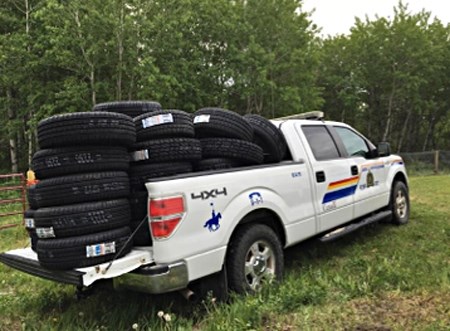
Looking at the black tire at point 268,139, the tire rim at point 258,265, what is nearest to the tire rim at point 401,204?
the black tire at point 268,139

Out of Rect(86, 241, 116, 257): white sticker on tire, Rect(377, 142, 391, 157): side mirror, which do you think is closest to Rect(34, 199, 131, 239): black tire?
Rect(86, 241, 116, 257): white sticker on tire

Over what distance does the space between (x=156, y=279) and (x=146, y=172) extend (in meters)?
0.93

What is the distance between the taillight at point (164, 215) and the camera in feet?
10.4

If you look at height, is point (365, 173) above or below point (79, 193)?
below

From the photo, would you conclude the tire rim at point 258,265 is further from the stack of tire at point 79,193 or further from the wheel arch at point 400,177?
the wheel arch at point 400,177

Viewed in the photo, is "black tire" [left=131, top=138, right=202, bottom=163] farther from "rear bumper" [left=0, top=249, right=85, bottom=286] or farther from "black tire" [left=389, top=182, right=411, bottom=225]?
"black tire" [left=389, top=182, right=411, bottom=225]

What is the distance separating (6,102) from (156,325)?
17.1 meters

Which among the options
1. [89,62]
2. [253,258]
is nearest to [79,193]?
[253,258]

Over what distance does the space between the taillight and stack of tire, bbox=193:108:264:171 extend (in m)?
0.76

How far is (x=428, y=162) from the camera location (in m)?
21.9

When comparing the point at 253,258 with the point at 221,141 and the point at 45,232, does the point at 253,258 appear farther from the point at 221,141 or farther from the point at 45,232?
the point at 45,232

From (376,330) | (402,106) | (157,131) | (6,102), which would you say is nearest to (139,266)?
(157,131)

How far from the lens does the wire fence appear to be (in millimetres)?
21553

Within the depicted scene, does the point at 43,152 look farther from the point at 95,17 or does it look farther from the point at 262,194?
the point at 95,17
